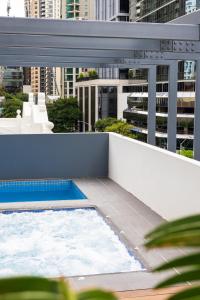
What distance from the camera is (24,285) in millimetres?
436

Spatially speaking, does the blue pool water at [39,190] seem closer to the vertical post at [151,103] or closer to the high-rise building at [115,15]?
the vertical post at [151,103]

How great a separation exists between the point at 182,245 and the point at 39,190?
9.82 m

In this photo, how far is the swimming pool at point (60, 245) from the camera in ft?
17.4

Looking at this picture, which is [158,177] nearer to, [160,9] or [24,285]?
[24,285]

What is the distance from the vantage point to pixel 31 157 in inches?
416

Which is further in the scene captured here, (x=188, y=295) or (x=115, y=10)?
(x=115, y=10)

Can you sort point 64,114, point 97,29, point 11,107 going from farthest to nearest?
point 64,114, point 11,107, point 97,29

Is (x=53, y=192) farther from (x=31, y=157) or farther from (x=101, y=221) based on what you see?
(x=101, y=221)

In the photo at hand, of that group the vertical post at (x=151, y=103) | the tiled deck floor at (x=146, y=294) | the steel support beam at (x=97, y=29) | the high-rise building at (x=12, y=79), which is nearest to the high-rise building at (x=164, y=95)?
the vertical post at (x=151, y=103)

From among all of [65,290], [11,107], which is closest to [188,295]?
[65,290]

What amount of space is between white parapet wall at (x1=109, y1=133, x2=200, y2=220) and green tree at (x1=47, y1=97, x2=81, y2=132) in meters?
41.1

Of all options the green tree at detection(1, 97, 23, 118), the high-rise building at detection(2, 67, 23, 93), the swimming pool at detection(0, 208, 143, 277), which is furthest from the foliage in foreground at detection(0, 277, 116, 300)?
the high-rise building at detection(2, 67, 23, 93)

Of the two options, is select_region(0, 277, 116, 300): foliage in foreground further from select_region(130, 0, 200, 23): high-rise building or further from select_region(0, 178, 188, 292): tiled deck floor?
select_region(130, 0, 200, 23): high-rise building

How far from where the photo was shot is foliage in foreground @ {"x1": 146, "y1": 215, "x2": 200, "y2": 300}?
1.69 ft
